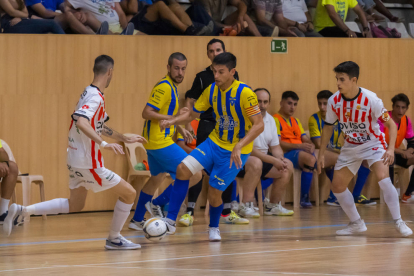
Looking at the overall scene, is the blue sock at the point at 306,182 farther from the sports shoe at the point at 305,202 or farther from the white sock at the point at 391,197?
the white sock at the point at 391,197

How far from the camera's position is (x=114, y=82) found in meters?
9.22

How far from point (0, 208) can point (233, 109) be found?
335cm

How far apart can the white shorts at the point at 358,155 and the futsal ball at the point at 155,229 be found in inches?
75.8

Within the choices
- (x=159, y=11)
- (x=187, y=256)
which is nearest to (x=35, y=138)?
(x=159, y=11)

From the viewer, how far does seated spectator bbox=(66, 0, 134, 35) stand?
30.6 feet

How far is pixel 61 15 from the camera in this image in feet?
29.8

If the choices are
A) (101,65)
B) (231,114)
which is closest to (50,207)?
(101,65)

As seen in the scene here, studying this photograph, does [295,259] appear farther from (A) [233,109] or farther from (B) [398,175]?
(B) [398,175]

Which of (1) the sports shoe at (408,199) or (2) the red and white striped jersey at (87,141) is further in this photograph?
(1) the sports shoe at (408,199)

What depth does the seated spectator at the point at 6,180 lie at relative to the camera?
7.62 meters

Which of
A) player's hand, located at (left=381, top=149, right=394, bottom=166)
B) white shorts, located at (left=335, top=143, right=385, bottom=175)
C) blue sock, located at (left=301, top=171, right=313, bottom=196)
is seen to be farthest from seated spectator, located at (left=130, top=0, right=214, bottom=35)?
player's hand, located at (left=381, top=149, right=394, bottom=166)

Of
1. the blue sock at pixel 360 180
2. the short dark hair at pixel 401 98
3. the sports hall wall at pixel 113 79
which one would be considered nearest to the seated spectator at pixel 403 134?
the short dark hair at pixel 401 98

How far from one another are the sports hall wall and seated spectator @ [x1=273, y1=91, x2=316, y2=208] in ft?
1.54

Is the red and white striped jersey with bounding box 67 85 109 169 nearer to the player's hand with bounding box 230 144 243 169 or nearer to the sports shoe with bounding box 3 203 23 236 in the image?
the sports shoe with bounding box 3 203 23 236
